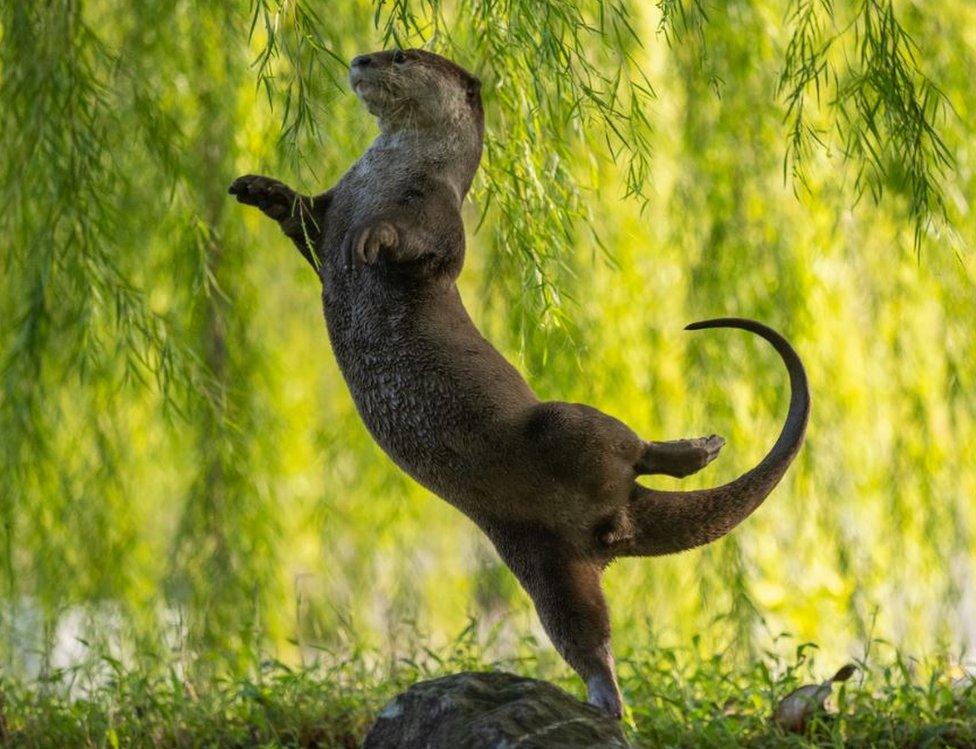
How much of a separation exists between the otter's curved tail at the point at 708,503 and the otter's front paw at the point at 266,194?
754 mm

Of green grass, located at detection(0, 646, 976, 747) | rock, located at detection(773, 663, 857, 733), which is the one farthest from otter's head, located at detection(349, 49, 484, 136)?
rock, located at detection(773, 663, 857, 733)

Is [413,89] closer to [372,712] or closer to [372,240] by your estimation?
[372,240]

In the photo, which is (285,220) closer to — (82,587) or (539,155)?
(539,155)

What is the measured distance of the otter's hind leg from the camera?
7.51ft

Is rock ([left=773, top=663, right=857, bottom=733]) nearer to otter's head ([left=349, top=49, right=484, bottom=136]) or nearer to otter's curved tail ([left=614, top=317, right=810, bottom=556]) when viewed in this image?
otter's curved tail ([left=614, top=317, right=810, bottom=556])

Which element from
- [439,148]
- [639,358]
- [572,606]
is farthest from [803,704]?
[639,358]

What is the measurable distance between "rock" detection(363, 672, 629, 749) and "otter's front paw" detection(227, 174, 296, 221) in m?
0.90

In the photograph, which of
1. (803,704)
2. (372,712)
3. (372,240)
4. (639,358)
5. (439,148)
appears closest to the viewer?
(372,240)

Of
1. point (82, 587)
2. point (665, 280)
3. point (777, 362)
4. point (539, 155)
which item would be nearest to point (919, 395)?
point (777, 362)

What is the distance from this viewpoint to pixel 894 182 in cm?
369

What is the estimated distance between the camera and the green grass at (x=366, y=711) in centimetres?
310

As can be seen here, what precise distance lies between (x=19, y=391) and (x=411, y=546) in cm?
181

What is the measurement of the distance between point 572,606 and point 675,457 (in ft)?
0.97

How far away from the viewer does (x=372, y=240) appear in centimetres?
224
